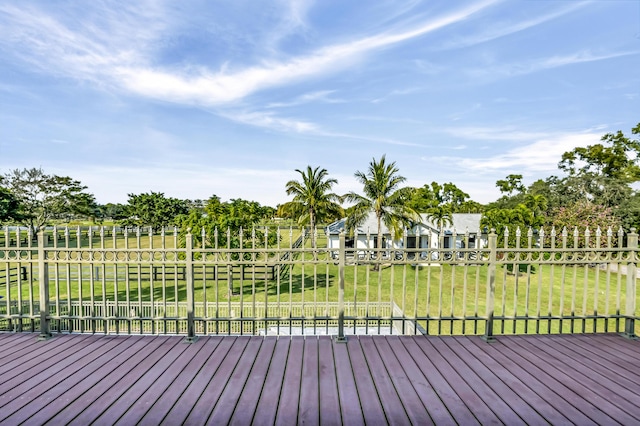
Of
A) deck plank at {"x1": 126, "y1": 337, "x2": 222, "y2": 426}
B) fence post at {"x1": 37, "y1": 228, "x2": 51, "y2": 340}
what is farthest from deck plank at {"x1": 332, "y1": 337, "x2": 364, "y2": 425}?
fence post at {"x1": 37, "y1": 228, "x2": 51, "y2": 340}

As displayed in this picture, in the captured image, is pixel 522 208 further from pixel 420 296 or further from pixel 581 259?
pixel 581 259

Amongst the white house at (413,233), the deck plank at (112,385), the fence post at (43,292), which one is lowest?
the white house at (413,233)

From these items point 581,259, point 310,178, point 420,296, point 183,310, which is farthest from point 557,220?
point 183,310

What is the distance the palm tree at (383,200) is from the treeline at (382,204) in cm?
8

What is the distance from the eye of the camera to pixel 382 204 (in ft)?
81.6

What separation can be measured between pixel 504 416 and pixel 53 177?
142 feet

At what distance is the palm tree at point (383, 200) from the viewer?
80.7 ft

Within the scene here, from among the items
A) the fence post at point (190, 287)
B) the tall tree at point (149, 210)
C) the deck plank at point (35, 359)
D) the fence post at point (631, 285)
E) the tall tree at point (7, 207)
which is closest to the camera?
the deck plank at point (35, 359)

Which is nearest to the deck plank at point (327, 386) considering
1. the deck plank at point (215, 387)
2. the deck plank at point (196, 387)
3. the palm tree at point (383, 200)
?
the deck plank at point (215, 387)

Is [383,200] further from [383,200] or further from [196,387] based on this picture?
[196,387]

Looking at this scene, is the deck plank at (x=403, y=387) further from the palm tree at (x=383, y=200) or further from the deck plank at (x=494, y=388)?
the palm tree at (x=383, y=200)

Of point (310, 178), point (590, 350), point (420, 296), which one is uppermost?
point (310, 178)

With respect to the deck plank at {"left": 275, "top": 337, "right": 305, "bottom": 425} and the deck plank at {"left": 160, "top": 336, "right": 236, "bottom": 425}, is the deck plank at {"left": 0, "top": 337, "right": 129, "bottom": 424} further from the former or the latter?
the deck plank at {"left": 275, "top": 337, "right": 305, "bottom": 425}

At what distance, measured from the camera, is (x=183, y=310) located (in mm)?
12711
